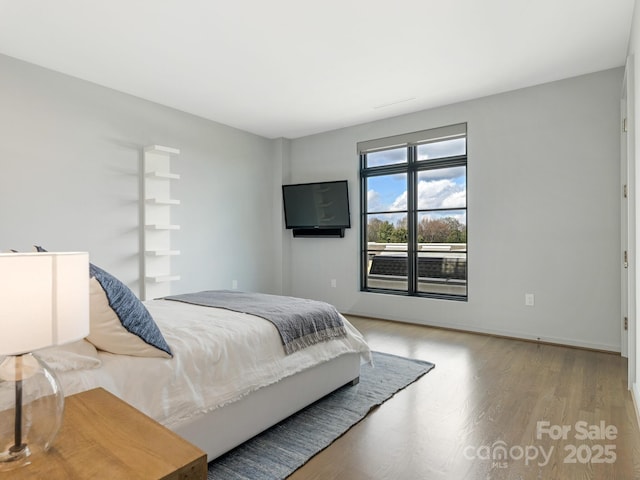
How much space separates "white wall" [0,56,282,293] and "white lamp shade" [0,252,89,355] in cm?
296

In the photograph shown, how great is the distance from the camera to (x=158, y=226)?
3.97 metres

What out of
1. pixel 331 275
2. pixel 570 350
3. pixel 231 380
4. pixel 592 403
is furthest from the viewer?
pixel 331 275

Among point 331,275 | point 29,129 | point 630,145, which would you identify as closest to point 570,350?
point 630,145

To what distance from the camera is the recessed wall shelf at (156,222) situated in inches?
156

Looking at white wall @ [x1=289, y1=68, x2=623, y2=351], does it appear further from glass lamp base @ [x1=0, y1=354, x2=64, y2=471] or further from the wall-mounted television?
glass lamp base @ [x1=0, y1=354, x2=64, y2=471]

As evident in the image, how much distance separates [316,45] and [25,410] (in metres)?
2.89

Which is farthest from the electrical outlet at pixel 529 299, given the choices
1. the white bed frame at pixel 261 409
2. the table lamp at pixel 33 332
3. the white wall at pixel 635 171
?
the table lamp at pixel 33 332

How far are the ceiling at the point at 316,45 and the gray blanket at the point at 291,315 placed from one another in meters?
1.95

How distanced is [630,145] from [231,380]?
295 cm

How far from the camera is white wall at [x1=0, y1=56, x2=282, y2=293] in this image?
10.4ft

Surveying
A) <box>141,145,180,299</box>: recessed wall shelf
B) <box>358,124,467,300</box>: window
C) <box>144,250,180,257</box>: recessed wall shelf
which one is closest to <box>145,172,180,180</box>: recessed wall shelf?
<box>141,145,180,299</box>: recessed wall shelf

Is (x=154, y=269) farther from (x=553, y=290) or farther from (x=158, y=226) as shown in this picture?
(x=553, y=290)

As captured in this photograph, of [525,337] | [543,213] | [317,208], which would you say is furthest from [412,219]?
[525,337]

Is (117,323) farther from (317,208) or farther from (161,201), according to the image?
(317,208)
